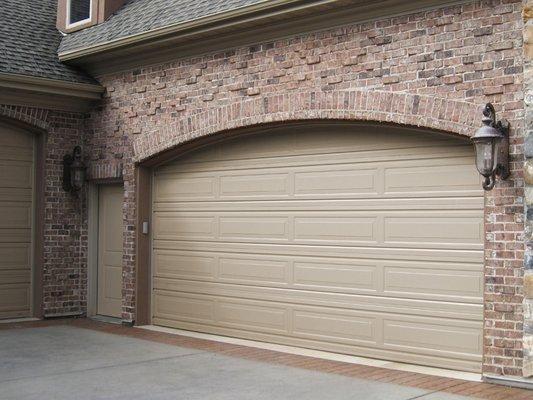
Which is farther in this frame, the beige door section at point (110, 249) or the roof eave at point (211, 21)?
the beige door section at point (110, 249)

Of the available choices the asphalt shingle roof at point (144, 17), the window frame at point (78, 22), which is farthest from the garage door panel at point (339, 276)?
the window frame at point (78, 22)

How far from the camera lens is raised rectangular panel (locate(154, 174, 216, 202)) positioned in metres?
11.2

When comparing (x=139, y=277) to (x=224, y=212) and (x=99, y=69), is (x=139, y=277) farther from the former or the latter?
(x=99, y=69)

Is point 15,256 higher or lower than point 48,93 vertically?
lower

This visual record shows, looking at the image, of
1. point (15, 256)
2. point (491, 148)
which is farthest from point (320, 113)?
point (15, 256)

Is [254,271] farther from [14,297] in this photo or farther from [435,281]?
[14,297]

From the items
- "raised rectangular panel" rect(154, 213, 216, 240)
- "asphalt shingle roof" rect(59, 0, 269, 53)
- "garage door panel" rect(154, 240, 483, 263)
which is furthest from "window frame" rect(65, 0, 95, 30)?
"garage door panel" rect(154, 240, 483, 263)

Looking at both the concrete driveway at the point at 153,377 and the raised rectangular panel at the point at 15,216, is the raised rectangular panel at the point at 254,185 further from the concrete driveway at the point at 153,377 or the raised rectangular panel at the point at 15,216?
the raised rectangular panel at the point at 15,216

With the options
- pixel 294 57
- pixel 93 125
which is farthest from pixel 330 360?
pixel 93 125

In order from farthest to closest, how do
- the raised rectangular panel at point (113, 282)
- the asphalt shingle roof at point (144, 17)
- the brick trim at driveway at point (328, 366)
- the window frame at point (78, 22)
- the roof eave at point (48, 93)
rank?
the window frame at point (78, 22) → the raised rectangular panel at point (113, 282) → the roof eave at point (48, 93) → the asphalt shingle roof at point (144, 17) → the brick trim at driveway at point (328, 366)

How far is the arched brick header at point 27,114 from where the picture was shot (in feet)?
39.6

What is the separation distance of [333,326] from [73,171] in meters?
5.24

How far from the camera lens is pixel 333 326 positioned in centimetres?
955

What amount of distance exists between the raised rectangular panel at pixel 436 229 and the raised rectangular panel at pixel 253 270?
168cm
